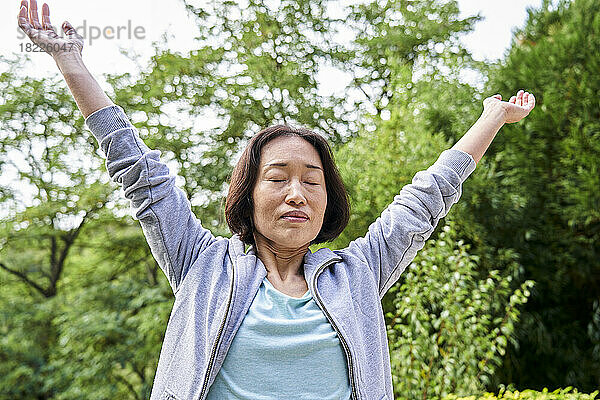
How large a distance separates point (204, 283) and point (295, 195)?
200 mm

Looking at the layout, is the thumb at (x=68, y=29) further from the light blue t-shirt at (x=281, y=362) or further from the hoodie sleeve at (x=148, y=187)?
the light blue t-shirt at (x=281, y=362)

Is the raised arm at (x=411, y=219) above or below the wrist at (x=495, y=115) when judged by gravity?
below

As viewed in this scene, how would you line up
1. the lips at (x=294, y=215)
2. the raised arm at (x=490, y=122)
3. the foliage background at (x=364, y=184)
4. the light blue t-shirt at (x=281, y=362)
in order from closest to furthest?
the light blue t-shirt at (x=281, y=362) → the lips at (x=294, y=215) → the raised arm at (x=490, y=122) → the foliage background at (x=364, y=184)

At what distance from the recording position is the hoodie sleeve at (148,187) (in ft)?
3.13

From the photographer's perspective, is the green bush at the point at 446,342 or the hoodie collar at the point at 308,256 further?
the green bush at the point at 446,342

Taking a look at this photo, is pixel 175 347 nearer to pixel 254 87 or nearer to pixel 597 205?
pixel 597 205

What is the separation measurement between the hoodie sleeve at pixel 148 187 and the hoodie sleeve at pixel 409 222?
30 centimetres

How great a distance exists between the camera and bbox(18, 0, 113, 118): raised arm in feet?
3.15

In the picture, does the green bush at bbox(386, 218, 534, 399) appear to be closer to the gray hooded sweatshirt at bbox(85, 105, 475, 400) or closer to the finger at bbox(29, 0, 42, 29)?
the gray hooded sweatshirt at bbox(85, 105, 475, 400)

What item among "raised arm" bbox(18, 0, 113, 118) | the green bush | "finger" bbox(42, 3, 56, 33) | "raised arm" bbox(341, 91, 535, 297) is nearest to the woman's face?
"raised arm" bbox(341, 91, 535, 297)

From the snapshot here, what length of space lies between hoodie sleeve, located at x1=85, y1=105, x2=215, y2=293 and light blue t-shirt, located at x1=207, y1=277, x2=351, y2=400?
0.53 feet

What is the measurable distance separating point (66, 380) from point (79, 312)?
1.87 ft

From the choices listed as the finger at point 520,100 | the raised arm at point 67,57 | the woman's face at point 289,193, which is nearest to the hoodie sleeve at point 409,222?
the woman's face at point 289,193

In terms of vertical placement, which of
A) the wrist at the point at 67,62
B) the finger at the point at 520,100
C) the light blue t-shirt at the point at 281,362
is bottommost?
the light blue t-shirt at the point at 281,362
